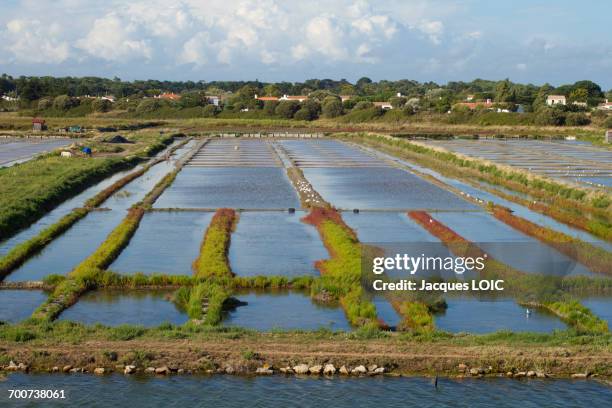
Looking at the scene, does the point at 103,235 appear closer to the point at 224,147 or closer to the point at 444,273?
the point at 444,273

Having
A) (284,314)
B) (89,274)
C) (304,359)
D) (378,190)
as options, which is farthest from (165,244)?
(378,190)

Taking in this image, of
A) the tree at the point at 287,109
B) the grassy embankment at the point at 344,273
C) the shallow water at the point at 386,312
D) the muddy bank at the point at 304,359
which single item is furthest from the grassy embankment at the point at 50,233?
the tree at the point at 287,109

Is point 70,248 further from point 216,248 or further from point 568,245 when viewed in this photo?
point 568,245

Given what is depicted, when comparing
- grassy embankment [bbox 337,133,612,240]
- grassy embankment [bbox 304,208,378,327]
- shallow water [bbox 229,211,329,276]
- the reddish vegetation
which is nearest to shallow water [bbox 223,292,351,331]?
grassy embankment [bbox 304,208,378,327]

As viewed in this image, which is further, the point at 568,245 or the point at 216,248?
the point at 568,245

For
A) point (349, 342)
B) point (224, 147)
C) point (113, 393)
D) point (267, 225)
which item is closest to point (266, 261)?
point (267, 225)

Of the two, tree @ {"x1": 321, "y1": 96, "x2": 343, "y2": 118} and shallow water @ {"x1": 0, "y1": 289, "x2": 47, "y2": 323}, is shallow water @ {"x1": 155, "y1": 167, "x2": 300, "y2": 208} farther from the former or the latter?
tree @ {"x1": 321, "y1": 96, "x2": 343, "y2": 118}

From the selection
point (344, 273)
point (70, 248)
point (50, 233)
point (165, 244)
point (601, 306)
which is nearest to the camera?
point (601, 306)

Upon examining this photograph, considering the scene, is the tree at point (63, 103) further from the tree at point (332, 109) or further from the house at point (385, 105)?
the house at point (385, 105)
